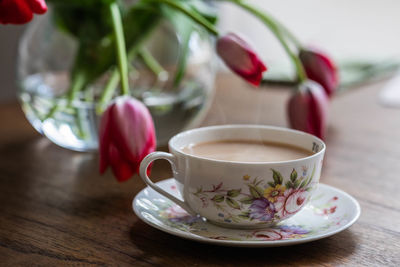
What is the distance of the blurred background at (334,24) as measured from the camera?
6.86 ft

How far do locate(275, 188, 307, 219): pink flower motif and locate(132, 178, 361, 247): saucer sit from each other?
0.7 inches

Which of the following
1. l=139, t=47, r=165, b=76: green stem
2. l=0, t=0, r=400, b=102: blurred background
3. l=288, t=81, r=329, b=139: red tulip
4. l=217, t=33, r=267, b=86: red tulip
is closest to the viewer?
l=217, t=33, r=267, b=86: red tulip

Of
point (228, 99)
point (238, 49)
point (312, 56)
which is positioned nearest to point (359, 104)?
point (228, 99)

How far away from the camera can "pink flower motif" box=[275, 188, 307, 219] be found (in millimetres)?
505

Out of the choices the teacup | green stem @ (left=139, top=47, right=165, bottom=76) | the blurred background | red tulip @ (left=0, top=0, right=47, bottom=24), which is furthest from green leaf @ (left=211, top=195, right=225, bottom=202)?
the blurred background

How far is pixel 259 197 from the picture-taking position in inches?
19.6

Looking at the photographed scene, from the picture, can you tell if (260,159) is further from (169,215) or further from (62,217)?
(62,217)

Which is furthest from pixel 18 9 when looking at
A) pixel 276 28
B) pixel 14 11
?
pixel 276 28

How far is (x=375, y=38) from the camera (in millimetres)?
2127

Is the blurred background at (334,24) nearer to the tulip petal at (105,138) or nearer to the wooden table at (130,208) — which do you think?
the wooden table at (130,208)

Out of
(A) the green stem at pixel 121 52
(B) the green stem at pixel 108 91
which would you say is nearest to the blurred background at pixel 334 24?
(B) the green stem at pixel 108 91

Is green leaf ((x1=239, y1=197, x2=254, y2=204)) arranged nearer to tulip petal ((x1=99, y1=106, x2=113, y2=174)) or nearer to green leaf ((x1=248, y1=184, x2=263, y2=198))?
green leaf ((x1=248, y1=184, x2=263, y2=198))

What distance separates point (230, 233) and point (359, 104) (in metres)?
0.70

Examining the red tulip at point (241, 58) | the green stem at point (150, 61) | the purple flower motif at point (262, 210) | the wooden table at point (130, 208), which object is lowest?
the wooden table at point (130, 208)
